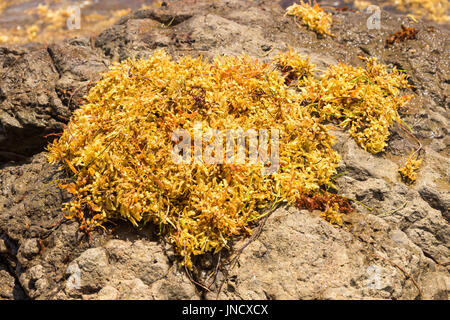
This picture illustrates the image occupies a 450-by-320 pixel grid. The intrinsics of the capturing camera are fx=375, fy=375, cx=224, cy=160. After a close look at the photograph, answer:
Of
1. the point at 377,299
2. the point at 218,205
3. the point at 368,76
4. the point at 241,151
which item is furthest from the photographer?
the point at 368,76

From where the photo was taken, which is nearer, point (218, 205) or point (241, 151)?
point (218, 205)

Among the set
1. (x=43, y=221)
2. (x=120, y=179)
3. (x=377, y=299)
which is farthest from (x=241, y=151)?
(x=43, y=221)

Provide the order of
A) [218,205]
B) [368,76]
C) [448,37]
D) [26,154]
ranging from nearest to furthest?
[218,205]
[368,76]
[26,154]
[448,37]

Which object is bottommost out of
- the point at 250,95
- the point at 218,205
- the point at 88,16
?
the point at 88,16

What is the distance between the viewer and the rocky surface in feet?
11.8

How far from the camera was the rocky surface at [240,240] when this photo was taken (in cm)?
358

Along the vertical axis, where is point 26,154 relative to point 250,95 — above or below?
below

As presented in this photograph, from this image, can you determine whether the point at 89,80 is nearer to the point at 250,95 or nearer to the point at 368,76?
the point at 250,95

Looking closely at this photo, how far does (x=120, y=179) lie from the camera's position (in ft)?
12.5

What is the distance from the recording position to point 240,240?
3.83 m

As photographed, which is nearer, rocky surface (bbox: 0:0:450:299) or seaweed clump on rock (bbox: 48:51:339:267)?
rocky surface (bbox: 0:0:450:299)

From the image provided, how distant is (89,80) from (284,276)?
3.59 metres

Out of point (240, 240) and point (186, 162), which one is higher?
point (186, 162)

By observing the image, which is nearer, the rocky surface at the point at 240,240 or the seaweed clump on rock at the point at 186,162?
the rocky surface at the point at 240,240
